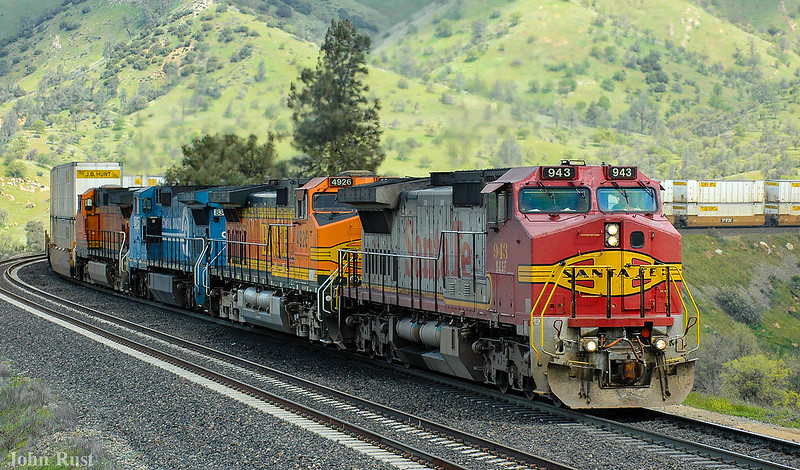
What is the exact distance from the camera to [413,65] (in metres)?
146

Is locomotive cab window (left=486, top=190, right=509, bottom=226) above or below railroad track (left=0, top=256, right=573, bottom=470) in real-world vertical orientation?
above

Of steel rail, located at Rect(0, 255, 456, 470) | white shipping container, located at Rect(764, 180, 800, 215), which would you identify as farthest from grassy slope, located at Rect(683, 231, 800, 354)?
steel rail, located at Rect(0, 255, 456, 470)

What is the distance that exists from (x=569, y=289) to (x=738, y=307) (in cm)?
4797

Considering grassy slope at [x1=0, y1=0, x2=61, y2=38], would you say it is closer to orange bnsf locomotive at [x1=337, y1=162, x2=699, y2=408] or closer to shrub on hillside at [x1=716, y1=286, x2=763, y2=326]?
shrub on hillside at [x1=716, y1=286, x2=763, y2=326]

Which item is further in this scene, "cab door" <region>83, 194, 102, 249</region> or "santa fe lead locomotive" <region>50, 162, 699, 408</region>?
"cab door" <region>83, 194, 102, 249</region>

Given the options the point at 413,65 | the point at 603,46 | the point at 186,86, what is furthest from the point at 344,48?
the point at 603,46

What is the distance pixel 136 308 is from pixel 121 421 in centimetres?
1631

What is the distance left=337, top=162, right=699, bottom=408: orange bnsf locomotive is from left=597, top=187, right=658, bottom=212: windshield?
2 cm

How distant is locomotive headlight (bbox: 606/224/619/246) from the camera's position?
1197 cm

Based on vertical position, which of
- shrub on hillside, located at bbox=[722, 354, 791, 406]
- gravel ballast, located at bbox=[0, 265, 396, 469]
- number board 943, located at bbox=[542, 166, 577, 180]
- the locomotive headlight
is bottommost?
shrub on hillside, located at bbox=[722, 354, 791, 406]

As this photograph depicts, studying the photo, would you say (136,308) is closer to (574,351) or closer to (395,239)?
(395,239)

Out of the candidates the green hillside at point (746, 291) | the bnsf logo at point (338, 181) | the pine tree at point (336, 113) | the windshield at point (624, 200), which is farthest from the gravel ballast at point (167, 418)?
the pine tree at point (336, 113)

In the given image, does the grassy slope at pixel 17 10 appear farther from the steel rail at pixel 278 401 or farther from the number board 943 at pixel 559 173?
the number board 943 at pixel 559 173

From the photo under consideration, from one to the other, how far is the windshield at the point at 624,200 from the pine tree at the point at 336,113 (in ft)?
132
